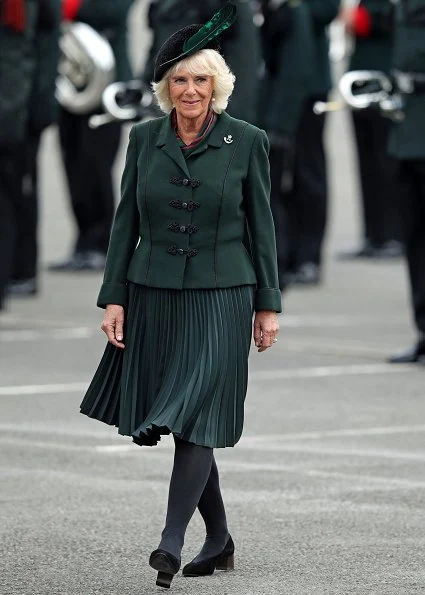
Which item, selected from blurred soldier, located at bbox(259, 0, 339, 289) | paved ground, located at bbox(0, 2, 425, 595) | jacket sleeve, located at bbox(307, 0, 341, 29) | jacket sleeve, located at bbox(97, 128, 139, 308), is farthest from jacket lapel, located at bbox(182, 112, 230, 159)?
jacket sleeve, located at bbox(307, 0, 341, 29)

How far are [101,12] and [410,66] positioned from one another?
534 cm

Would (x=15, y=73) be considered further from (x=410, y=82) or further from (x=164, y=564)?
(x=164, y=564)

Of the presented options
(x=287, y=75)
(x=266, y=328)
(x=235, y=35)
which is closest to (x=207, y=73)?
(x=266, y=328)

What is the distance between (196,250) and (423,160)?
16.3 feet

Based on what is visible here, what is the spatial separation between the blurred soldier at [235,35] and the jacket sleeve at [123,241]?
6366 mm

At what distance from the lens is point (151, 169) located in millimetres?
6797

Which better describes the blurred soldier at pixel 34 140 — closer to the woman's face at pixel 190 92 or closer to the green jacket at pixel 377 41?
the green jacket at pixel 377 41

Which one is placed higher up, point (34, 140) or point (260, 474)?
point (34, 140)

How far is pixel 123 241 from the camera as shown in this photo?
684 cm

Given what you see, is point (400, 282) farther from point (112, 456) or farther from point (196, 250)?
point (196, 250)

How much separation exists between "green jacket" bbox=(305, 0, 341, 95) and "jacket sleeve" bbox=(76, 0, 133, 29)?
1.75 metres

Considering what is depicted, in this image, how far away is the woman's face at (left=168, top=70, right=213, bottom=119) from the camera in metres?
6.70

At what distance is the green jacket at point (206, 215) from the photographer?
266 inches

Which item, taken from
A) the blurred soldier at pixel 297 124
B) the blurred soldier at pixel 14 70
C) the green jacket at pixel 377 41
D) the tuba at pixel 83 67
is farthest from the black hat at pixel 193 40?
the green jacket at pixel 377 41
